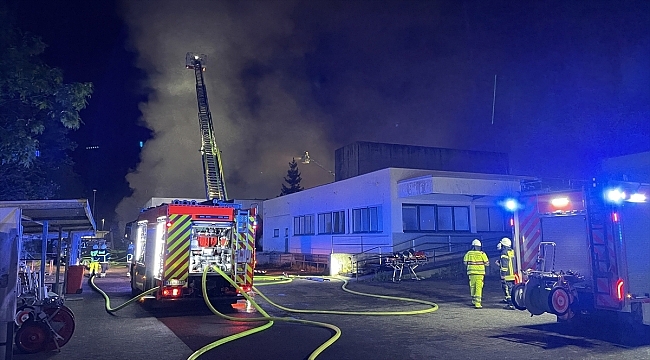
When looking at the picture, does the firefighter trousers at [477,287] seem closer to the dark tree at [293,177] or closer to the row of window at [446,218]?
the row of window at [446,218]

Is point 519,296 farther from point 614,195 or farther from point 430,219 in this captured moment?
point 430,219

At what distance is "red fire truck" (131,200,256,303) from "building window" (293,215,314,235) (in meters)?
16.6

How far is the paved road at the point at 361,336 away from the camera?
22.0ft

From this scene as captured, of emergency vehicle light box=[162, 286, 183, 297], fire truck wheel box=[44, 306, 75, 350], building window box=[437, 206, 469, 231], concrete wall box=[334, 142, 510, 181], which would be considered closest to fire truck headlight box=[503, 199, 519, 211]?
emergency vehicle light box=[162, 286, 183, 297]

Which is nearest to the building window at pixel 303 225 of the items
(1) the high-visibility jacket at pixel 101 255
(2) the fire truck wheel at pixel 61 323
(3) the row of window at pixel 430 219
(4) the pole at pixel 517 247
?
(3) the row of window at pixel 430 219

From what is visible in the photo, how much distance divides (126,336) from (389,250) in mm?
13715

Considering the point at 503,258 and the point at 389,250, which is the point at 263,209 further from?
the point at 503,258

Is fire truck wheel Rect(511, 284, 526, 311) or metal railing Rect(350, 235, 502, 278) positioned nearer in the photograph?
fire truck wheel Rect(511, 284, 526, 311)

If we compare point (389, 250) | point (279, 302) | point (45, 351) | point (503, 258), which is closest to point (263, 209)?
point (389, 250)

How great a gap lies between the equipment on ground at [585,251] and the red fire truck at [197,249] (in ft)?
18.9

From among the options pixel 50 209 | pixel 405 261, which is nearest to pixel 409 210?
pixel 405 261

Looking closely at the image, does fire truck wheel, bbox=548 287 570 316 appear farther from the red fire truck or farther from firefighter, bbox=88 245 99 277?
firefighter, bbox=88 245 99 277

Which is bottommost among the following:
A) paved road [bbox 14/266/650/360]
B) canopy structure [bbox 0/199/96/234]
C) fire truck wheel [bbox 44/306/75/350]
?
paved road [bbox 14/266/650/360]

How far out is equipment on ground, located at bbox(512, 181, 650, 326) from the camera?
7.14 m
